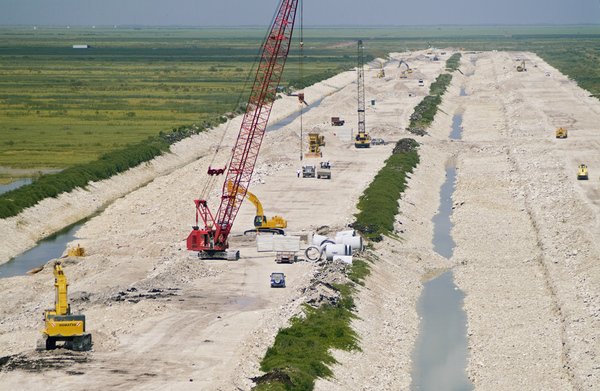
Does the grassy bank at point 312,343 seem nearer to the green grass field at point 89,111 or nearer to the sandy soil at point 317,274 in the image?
the sandy soil at point 317,274

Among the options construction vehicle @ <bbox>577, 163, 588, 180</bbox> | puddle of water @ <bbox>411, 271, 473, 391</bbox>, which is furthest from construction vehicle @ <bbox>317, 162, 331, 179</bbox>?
puddle of water @ <bbox>411, 271, 473, 391</bbox>

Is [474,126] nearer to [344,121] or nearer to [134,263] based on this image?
[344,121]

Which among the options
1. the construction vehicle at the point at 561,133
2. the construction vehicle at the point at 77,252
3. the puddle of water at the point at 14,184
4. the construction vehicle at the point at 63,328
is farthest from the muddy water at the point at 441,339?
the construction vehicle at the point at 561,133

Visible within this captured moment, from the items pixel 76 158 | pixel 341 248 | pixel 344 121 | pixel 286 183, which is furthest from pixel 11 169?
pixel 344 121

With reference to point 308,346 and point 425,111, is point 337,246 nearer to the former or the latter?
point 308,346

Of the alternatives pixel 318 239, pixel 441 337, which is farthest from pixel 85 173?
pixel 441 337

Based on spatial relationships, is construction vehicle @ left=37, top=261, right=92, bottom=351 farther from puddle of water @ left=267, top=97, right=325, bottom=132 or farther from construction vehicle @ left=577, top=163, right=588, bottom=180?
puddle of water @ left=267, top=97, right=325, bottom=132
